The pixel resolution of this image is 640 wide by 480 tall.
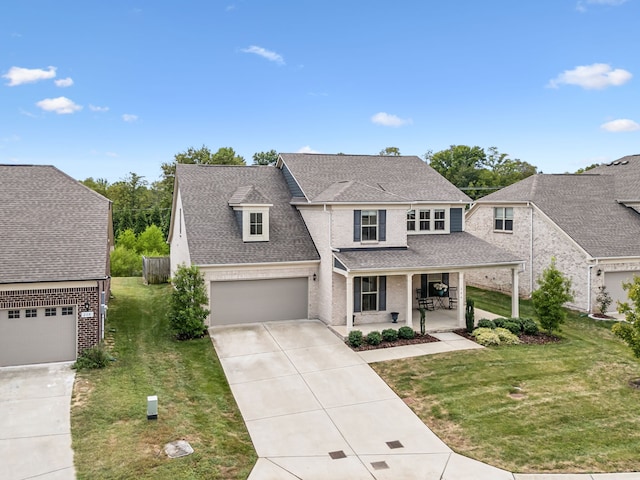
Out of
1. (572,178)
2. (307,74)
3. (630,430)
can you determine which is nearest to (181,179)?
(307,74)

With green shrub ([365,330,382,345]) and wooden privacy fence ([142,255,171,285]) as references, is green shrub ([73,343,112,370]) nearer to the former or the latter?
green shrub ([365,330,382,345])

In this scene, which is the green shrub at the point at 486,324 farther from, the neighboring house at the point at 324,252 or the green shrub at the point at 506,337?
the neighboring house at the point at 324,252

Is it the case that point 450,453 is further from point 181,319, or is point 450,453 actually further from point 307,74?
point 307,74

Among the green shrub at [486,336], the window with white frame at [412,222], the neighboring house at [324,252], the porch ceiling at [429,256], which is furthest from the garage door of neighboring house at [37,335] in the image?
the window with white frame at [412,222]

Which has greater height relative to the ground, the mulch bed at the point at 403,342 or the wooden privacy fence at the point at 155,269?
the wooden privacy fence at the point at 155,269

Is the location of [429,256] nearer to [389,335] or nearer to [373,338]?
[389,335]

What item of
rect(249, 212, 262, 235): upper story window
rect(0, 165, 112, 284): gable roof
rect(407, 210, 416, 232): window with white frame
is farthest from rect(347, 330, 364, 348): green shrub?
rect(0, 165, 112, 284): gable roof

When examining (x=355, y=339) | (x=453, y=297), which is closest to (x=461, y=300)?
(x=453, y=297)
